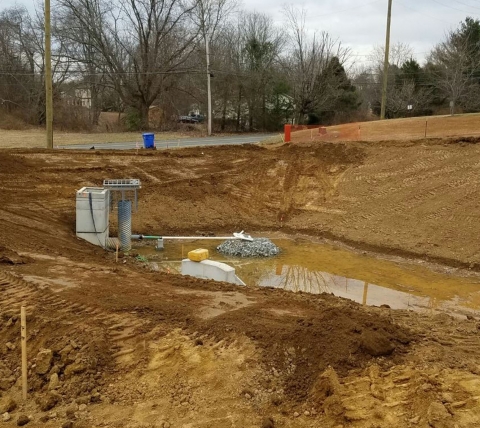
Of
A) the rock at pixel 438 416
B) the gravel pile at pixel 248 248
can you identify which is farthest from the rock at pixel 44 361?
the gravel pile at pixel 248 248

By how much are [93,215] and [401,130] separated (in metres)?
17.6

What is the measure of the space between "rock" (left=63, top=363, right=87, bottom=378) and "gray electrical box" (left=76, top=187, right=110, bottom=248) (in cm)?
843

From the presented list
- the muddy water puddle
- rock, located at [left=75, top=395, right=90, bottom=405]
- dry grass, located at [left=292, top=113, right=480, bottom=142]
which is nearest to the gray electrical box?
the muddy water puddle

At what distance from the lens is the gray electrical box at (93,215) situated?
554 inches

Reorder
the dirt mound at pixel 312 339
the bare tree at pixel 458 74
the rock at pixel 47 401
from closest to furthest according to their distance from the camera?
the rock at pixel 47 401, the dirt mound at pixel 312 339, the bare tree at pixel 458 74

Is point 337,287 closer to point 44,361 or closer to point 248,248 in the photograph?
point 248,248

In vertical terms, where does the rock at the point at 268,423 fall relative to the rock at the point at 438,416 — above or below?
below

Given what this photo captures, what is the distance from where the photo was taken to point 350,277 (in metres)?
13.1

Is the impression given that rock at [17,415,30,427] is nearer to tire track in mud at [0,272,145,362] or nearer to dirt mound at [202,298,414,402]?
tire track in mud at [0,272,145,362]

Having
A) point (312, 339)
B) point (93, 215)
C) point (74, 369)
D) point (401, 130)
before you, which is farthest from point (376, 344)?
point (401, 130)

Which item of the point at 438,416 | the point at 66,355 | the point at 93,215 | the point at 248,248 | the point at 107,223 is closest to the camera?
the point at 438,416

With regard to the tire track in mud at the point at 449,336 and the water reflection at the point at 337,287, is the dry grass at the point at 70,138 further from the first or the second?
the tire track in mud at the point at 449,336

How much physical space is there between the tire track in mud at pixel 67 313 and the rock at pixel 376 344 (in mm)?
2853

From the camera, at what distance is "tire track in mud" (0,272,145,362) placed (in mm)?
6602
